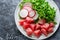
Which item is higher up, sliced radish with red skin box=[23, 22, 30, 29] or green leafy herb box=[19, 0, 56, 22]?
green leafy herb box=[19, 0, 56, 22]

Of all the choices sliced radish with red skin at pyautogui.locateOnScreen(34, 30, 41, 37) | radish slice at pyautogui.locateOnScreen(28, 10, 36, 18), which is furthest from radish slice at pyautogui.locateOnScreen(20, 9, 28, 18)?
sliced radish with red skin at pyautogui.locateOnScreen(34, 30, 41, 37)

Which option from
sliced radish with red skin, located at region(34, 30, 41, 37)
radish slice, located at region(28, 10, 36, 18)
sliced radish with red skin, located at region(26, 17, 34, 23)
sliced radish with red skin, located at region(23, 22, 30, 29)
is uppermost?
radish slice, located at region(28, 10, 36, 18)

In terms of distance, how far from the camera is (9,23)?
4.95 ft

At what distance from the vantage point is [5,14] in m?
1.53

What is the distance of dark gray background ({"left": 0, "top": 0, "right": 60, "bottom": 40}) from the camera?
4.84ft

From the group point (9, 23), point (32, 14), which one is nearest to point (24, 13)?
point (32, 14)

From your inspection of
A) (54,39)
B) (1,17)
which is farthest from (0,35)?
(54,39)

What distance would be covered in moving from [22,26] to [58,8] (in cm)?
29

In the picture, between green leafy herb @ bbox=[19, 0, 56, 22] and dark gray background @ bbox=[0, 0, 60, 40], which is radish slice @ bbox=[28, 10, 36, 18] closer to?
green leafy herb @ bbox=[19, 0, 56, 22]

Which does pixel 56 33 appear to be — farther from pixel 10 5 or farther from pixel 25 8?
pixel 10 5

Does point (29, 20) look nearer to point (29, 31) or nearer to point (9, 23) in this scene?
point (29, 31)

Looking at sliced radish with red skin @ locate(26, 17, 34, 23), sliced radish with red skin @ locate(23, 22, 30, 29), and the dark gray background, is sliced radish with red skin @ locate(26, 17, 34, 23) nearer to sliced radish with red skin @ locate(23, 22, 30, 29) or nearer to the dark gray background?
sliced radish with red skin @ locate(23, 22, 30, 29)

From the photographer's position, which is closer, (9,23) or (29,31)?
(29,31)

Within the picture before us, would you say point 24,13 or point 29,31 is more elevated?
point 24,13
